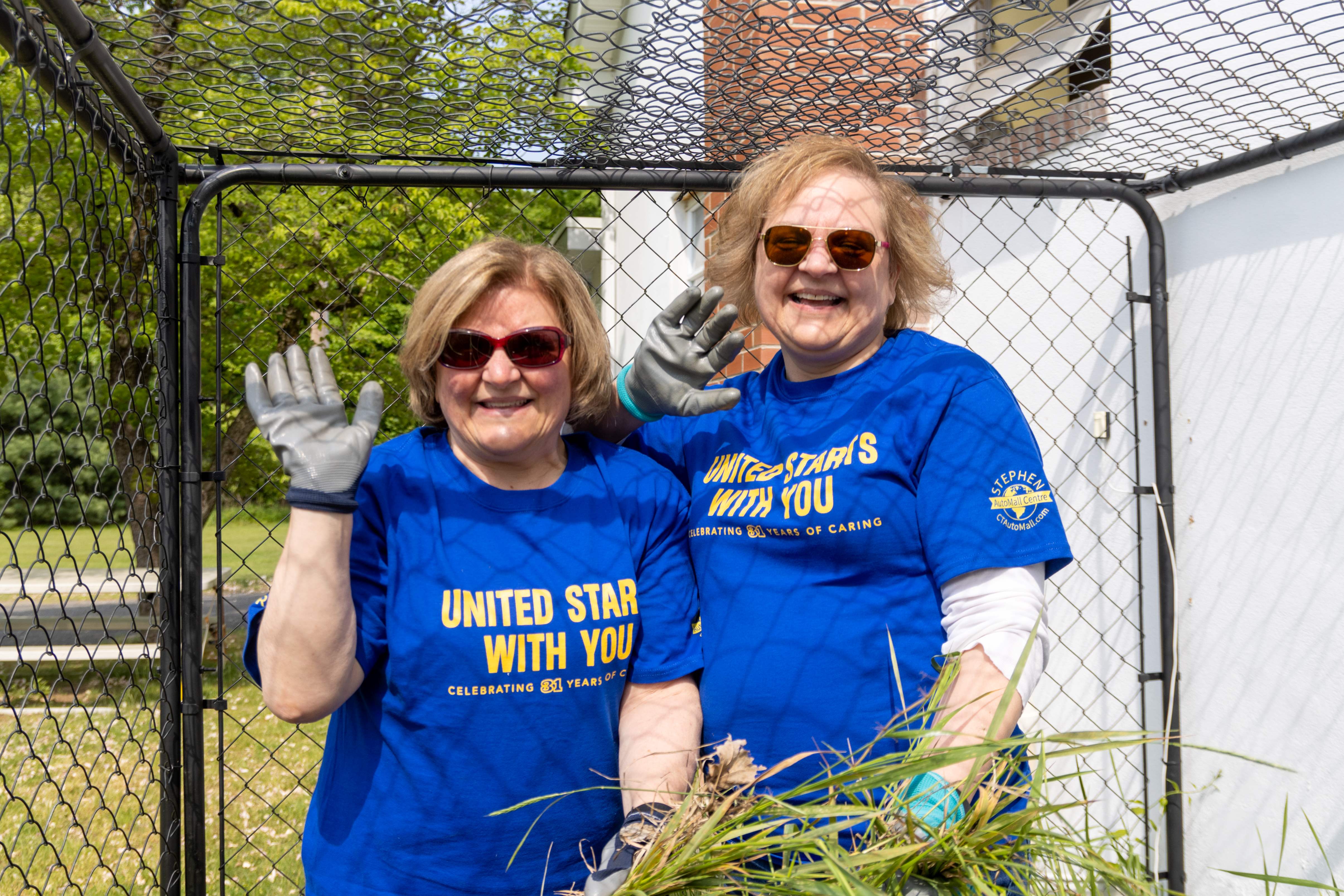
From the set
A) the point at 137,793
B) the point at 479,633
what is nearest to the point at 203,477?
the point at 479,633

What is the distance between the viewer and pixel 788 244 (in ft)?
5.64

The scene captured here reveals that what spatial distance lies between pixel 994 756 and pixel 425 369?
3.74ft

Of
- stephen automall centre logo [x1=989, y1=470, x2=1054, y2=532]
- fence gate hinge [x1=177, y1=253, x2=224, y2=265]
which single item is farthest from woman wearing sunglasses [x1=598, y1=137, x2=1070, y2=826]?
fence gate hinge [x1=177, y1=253, x2=224, y2=265]

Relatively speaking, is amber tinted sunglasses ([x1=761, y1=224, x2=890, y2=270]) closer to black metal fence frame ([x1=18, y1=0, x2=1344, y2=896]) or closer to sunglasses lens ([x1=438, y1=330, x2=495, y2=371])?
sunglasses lens ([x1=438, y1=330, x2=495, y2=371])

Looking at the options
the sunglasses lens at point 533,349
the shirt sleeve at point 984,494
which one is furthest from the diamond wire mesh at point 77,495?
the shirt sleeve at point 984,494

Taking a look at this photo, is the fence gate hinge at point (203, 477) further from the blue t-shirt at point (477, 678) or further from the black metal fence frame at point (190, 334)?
the blue t-shirt at point (477, 678)

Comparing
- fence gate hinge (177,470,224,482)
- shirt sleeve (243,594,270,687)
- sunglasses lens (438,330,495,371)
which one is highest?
sunglasses lens (438,330,495,371)

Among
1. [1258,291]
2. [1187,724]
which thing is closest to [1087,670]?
[1187,724]

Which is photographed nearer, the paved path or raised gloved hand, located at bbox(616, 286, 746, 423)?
raised gloved hand, located at bbox(616, 286, 746, 423)

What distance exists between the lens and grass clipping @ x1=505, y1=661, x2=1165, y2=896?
0.91 m

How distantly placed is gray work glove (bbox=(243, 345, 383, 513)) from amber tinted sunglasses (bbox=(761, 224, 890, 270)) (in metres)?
0.73

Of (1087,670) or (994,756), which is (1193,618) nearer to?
(1087,670)

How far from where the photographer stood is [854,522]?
160 centimetres

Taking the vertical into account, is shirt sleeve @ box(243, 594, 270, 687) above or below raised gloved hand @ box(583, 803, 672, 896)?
above
